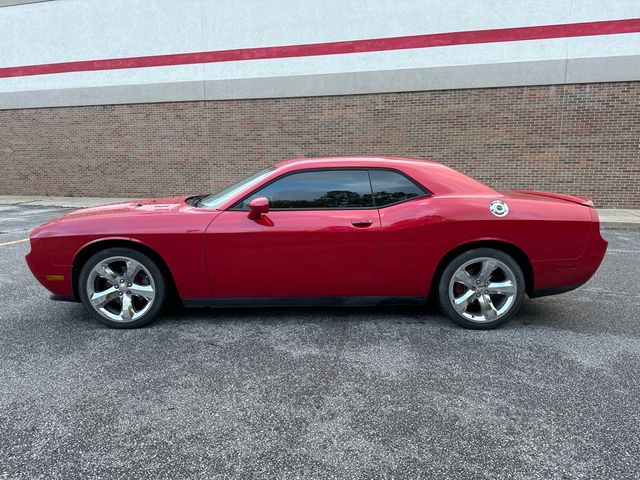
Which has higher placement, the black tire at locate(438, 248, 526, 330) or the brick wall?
the brick wall

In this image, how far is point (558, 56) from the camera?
1080 cm

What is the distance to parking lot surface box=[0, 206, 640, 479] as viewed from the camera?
2057 millimetres

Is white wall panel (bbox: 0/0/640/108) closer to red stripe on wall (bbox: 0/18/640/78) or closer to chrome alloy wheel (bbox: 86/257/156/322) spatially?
red stripe on wall (bbox: 0/18/640/78)

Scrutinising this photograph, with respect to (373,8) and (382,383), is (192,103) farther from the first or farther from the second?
(382,383)

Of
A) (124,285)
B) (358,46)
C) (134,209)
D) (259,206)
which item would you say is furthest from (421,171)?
(358,46)

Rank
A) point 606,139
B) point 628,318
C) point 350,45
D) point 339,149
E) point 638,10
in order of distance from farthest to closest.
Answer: point 339,149 < point 350,45 < point 606,139 < point 638,10 < point 628,318

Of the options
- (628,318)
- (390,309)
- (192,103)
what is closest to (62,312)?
(390,309)

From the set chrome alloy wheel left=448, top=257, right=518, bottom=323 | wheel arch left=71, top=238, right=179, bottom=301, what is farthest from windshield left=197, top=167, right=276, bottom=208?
chrome alloy wheel left=448, top=257, right=518, bottom=323

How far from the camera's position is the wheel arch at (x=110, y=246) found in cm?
358

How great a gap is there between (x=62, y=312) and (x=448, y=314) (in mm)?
3576

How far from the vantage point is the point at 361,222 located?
3.54 metres

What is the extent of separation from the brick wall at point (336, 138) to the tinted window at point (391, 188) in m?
8.75

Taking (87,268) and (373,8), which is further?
(373,8)

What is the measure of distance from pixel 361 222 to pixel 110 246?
2.11 metres
